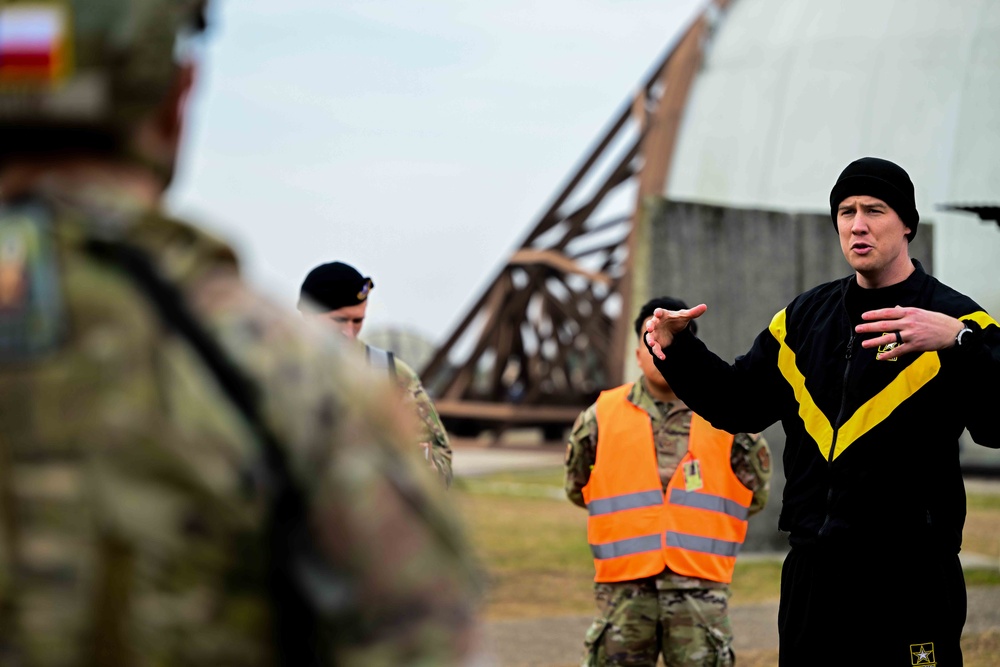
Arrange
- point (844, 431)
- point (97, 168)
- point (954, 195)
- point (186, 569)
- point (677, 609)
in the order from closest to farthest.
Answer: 1. point (186, 569)
2. point (97, 168)
3. point (844, 431)
4. point (677, 609)
5. point (954, 195)

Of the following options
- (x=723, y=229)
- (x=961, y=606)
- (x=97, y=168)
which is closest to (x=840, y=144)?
(x=723, y=229)

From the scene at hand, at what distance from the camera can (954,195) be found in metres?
20.0

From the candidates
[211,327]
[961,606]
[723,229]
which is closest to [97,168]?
[211,327]

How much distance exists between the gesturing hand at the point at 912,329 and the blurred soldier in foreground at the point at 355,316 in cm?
163

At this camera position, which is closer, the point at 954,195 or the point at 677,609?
the point at 677,609

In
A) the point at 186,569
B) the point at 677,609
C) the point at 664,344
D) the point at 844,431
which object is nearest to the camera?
the point at 186,569

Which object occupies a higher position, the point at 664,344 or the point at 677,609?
the point at 664,344

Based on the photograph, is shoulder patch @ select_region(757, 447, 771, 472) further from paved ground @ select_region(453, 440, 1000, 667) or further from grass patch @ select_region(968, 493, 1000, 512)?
grass patch @ select_region(968, 493, 1000, 512)

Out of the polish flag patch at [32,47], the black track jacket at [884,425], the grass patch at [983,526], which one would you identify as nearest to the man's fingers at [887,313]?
the black track jacket at [884,425]

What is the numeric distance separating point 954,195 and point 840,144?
190 centimetres

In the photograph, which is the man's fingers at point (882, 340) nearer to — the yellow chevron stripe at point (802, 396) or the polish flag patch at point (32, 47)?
the yellow chevron stripe at point (802, 396)

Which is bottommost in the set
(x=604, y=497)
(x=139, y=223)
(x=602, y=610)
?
(x=602, y=610)

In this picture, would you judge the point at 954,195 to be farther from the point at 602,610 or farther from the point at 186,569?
the point at 186,569

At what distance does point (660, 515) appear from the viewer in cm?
529
